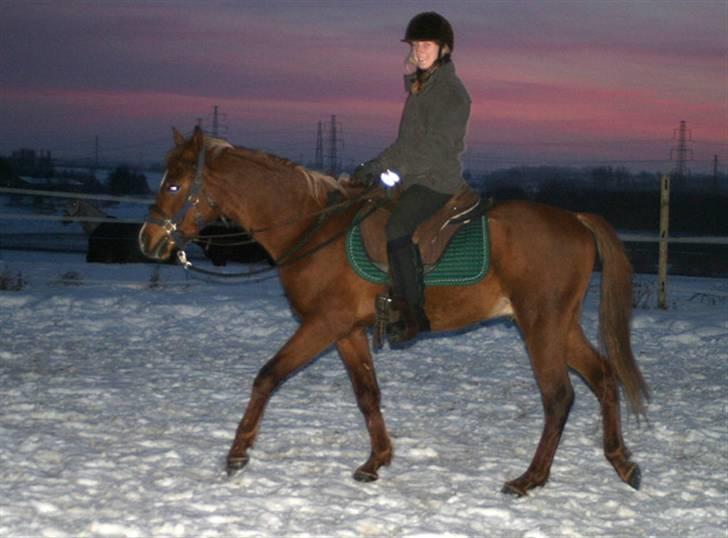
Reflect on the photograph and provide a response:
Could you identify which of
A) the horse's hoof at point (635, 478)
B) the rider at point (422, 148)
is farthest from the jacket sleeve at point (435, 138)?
the horse's hoof at point (635, 478)

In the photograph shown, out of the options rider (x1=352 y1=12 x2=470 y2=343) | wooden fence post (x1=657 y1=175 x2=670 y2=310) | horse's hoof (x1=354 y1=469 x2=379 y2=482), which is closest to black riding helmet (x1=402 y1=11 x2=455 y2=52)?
rider (x1=352 y1=12 x2=470 y2=343)

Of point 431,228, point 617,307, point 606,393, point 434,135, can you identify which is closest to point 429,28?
point 434,135

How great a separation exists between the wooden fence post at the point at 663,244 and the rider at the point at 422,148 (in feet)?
25.3

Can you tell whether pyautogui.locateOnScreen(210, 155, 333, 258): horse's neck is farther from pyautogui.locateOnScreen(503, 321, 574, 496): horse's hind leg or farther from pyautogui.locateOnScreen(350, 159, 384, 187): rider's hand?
pyautogui.locateOnScreen(503, 321, 574, 496): horse's hind leg

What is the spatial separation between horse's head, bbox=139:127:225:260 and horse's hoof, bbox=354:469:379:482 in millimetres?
1732

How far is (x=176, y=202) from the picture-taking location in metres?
6.02

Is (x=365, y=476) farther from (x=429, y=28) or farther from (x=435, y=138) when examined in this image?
(x=429, y=28)

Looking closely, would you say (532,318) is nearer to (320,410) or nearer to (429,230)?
(429,230)

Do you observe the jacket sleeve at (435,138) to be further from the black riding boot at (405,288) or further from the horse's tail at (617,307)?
the horse's tail at (617,307)

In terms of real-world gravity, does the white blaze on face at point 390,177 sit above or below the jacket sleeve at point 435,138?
below

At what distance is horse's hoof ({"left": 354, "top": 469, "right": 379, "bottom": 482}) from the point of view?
5.95 metres

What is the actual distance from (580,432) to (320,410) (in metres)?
1.94

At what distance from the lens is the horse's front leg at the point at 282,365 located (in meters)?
5.89

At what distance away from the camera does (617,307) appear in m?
6.29
